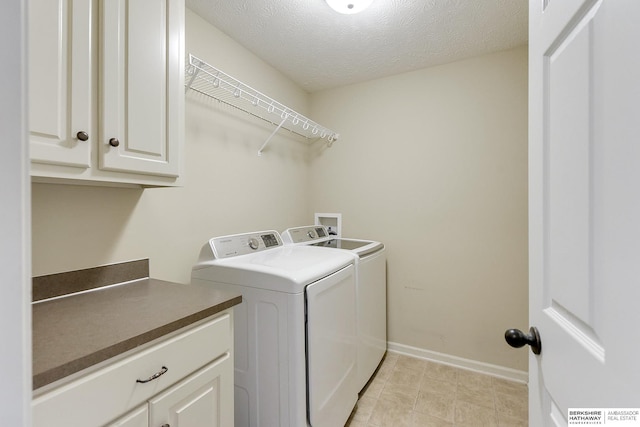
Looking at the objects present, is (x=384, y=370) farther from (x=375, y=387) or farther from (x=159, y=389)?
(x=159, y=389)

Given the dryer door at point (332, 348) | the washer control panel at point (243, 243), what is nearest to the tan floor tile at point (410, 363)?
the dryer door at point (332, 348)

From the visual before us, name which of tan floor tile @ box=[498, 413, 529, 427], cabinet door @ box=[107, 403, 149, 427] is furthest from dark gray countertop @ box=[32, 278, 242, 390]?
tan floor tile @ box=[498, 413, 529, 427]

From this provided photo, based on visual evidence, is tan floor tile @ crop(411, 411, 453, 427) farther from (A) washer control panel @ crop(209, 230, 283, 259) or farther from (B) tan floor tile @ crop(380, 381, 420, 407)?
(A) washer control panel @ crop(209, 230, 283, 259)

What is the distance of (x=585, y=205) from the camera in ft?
1.72

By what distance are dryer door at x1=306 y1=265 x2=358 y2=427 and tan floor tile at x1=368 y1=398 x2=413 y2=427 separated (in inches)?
6.7

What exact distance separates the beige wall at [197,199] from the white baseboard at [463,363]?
153 cm

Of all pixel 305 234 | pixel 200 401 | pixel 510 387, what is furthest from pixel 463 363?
pixel 200 401

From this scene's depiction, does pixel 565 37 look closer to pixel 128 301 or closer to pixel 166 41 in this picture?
pixel 166 41

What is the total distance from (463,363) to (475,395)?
328mm

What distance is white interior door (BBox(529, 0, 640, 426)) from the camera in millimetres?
413

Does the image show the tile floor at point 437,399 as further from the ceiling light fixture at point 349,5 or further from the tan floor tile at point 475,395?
the ceiling light fixture at point 349,5

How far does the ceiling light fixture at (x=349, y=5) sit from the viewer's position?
59.0 inches

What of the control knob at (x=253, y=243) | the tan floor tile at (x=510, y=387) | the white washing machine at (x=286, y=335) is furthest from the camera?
the tan floor tile at (x=510, y=387)

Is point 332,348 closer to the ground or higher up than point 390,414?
higher up
